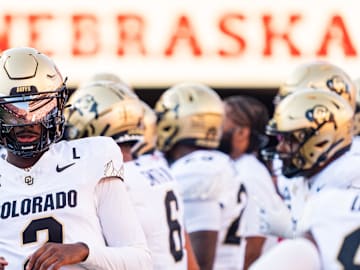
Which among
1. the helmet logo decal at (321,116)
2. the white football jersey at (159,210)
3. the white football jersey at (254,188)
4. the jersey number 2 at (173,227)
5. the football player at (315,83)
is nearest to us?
the white football jersey at (159,210)

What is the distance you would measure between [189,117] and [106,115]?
5.97ft

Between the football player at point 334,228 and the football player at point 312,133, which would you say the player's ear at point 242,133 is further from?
the football player at point 334,228

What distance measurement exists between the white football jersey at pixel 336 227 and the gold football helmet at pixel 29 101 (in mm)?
914

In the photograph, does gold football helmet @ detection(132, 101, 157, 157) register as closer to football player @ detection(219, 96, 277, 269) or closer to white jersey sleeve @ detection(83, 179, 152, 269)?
Result: football player @ detection(219, 96, 277, 269)

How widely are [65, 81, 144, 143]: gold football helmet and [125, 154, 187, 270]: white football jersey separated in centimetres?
17

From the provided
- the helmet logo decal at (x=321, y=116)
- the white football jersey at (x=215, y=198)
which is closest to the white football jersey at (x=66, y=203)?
the helmet logo decal at (x=321, y=116)

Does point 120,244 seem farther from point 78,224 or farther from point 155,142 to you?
point 155,142

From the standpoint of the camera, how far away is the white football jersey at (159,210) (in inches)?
192

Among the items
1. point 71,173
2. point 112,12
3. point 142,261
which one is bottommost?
point 112,12

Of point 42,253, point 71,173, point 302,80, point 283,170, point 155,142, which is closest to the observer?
point 42,253

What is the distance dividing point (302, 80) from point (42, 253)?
399 centimetres

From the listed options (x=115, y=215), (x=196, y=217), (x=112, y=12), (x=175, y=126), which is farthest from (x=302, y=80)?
(x=112, y=12)

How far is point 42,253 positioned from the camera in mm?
3588

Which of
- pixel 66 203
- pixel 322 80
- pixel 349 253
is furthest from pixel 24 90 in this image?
pixel 322 80
